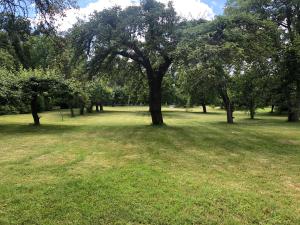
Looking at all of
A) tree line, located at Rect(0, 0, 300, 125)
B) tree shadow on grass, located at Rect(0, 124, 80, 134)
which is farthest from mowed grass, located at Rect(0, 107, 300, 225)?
tree shadow on grass, located at Rect(0, 124, 80, 134)

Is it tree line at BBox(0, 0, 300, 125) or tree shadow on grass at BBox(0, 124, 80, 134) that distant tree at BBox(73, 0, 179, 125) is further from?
tree shadow on grass at BBox(0, 124, 80, 134)

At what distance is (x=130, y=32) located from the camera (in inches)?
691

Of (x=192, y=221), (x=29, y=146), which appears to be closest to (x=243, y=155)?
(x=192, y=221)

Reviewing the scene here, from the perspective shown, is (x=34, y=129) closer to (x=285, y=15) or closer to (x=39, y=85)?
(x=39, y=85)

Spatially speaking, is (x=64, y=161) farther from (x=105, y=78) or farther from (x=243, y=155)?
(x=105, y=78)

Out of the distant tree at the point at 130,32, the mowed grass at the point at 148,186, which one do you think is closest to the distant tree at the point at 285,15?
the distant tree at the point at 130,32

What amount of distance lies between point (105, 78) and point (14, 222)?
726 inches

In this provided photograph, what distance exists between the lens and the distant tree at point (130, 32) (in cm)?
1709

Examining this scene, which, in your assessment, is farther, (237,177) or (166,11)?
(166,11)

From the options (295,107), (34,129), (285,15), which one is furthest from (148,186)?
(285,15)

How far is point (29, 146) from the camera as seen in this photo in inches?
459

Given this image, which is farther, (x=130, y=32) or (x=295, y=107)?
(x=295, y=107)

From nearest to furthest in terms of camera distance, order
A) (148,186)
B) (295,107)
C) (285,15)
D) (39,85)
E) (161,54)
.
→ (148,186), (161,54), (39,85), (295,107), (285,15)

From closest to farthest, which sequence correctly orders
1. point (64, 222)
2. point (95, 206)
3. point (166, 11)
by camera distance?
1. point (64, 222)
2. point (95, 206)
3. point (166, 11)
